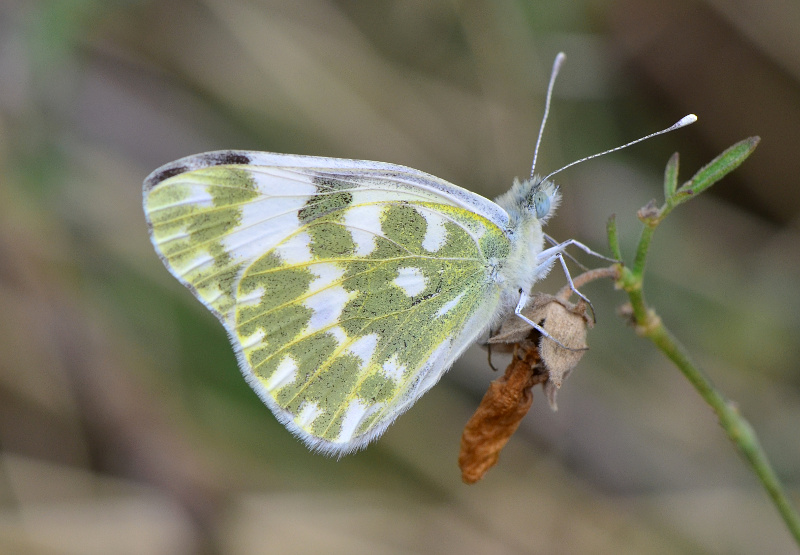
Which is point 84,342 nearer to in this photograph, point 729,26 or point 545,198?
point 545,198

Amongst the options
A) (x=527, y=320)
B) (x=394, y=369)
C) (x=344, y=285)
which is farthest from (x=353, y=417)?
(x=527, y=320)

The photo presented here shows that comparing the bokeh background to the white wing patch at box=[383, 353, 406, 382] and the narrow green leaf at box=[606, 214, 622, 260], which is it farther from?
the narrow green leaf at box=[606, 214, 622, 260]

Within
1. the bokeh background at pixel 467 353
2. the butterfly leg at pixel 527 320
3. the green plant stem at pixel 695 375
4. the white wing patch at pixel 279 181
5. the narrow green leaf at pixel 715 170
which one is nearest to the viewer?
the narrow green leaf at pixel 715 170

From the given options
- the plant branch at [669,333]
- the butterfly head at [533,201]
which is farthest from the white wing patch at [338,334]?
the plant branch at [669,333]

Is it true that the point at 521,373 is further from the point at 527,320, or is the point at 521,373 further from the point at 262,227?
the point at 262,227

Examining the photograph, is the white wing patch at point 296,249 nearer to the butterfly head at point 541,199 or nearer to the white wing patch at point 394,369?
the white wing patch at point 394,369

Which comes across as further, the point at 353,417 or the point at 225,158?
the point at 353,417

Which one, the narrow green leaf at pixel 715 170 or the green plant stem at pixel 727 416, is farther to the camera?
the green plant stem at pixel 727 416
